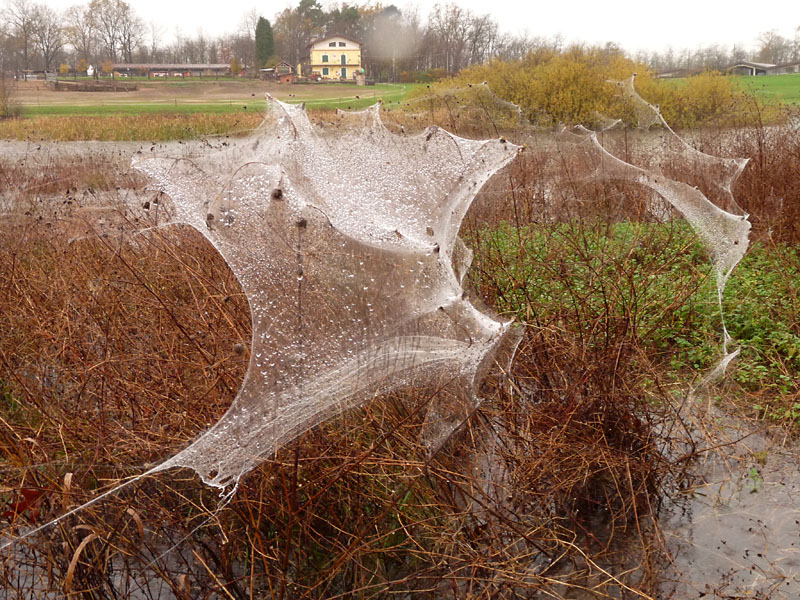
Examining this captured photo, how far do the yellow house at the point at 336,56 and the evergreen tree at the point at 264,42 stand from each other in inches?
81.8

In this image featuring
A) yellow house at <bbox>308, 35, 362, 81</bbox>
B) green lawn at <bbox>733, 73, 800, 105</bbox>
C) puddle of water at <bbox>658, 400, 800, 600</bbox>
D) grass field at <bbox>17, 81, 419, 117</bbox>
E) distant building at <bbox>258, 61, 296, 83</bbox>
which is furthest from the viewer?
yellow house at <bbox>308, 35, 362, 81</bbox>

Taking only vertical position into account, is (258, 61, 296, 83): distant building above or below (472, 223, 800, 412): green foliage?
above

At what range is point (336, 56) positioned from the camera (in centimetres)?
3684

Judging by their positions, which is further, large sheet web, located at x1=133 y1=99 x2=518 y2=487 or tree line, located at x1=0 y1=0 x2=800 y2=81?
A: tree line, located at x1=0 y1=0 x2=800 y2=81

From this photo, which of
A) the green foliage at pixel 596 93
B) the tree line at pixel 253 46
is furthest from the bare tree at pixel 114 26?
the green foliage at pixel 596 93

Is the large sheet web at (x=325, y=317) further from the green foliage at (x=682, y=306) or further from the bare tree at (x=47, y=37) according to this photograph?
the bare tree at (x=47, y=37)

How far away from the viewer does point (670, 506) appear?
3.09 m

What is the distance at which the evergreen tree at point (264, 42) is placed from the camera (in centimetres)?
3271

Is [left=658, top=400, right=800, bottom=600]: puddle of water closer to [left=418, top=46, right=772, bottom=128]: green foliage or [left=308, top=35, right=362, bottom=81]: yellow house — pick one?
[left=418, top=46, right=772, bottom=128]: green foliage

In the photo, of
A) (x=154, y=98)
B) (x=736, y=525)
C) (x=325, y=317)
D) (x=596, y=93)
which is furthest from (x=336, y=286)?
(x=154, y=98)

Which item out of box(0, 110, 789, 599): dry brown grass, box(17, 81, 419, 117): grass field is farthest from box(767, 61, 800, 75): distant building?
box(0, 110, 789, 599): dry brown grass

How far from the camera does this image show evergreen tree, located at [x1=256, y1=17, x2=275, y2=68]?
32709mm

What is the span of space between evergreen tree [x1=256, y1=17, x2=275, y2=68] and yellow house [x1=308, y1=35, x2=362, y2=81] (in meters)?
2.08

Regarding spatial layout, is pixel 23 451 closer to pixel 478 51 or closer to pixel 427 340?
pixel 427 340
